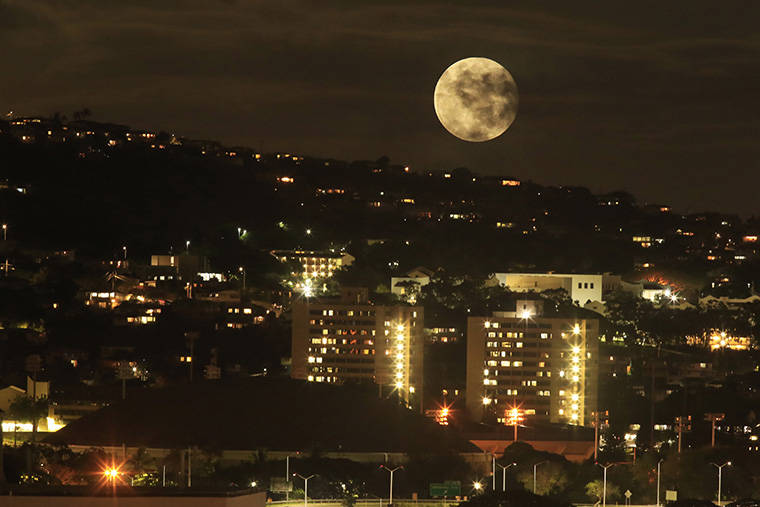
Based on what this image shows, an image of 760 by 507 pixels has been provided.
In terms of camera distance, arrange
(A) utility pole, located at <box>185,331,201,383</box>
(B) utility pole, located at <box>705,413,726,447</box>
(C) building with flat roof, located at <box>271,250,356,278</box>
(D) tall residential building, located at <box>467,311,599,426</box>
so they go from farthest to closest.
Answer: (C) building with flat roof, located at <box>271,250,356,278</box>
(A) utility pole, located at <box>185,331,201,383</box>
(D) tall residential building, located at <box>467,311,599,426</box>
(B) utility pole, located at <box>705,413,726,447</box>

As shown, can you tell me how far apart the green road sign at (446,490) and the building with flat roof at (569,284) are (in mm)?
23693

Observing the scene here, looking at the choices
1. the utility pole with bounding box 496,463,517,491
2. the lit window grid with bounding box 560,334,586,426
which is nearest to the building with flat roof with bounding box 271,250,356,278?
the lit window grid with bounding box 560,334,586,426

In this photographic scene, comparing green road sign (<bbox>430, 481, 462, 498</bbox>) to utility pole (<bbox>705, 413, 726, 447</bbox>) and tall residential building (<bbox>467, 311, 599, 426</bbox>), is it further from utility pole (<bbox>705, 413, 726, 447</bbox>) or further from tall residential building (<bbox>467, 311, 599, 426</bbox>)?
tall residential building (<bbox>467, 311, 599, 426</bbox>)

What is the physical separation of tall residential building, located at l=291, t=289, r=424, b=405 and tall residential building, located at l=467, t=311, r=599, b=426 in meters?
1.46

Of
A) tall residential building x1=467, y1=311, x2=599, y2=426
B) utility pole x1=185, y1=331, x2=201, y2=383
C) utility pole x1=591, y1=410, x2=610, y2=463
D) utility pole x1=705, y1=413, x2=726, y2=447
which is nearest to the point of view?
utility pole x1=591, y1=410, x2=610, y2=463

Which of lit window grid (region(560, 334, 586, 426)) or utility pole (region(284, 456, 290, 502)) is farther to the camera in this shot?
lit window grid (region(560, 334, 586, 426))

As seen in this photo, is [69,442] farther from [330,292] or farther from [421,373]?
[330,292]

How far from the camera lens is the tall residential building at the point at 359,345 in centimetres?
3581

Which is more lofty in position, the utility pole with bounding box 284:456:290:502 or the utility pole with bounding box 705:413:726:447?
the utility pole with bounding box 705:413:726:447

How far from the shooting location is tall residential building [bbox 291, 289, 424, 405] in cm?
3581

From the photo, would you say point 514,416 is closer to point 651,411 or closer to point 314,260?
point 651,411

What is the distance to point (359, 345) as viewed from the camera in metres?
36.4

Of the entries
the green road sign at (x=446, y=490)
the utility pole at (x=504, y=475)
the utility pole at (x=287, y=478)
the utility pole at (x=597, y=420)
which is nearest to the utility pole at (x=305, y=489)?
the utility pole at (x=287, y=478)

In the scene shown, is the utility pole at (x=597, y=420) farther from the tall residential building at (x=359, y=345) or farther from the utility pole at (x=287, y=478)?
the utility pole at (x=287, y=478)
